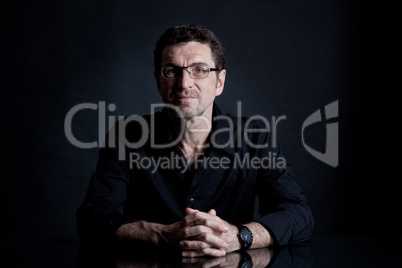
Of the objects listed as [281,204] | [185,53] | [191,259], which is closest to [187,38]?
[185,53]

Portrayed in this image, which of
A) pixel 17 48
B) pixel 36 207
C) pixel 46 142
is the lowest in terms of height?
pixel 36 207

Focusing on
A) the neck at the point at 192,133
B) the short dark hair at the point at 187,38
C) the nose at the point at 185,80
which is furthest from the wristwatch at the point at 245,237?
the short dark hair at the point at 187,38

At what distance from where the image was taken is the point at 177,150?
200 centimetres

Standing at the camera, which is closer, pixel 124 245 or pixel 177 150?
pixel 124 245

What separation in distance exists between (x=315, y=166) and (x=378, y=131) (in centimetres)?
48

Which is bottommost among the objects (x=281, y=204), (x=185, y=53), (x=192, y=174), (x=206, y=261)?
(x=206, y=261)

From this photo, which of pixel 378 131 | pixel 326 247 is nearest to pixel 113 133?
pixel 326 247

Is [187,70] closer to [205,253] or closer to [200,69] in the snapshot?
[200,69]

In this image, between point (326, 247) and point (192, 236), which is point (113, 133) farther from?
point (326, 247)

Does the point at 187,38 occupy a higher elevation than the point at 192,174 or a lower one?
higher

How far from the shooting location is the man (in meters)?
1.93

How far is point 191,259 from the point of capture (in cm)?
131

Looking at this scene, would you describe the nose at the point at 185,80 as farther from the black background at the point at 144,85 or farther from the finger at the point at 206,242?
the black background at the point at 144,85

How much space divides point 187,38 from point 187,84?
23 centimetres
